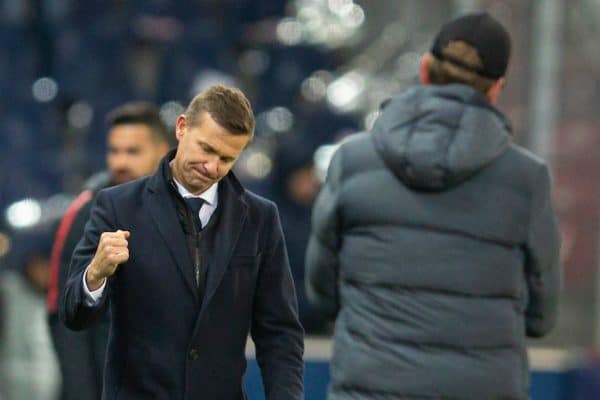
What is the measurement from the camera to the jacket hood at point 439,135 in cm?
300

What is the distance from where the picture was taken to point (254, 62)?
345 inches

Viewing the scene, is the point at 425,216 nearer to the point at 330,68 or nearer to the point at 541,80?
the point at 541,80

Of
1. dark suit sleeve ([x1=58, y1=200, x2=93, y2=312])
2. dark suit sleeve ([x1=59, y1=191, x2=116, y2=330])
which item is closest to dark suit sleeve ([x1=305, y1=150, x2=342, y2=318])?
dark suit sleeve ([x1=59, y1=191, x2=116, y2=330])

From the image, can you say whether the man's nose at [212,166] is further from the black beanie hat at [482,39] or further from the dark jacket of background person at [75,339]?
the dark jacket of background person at [75,339]

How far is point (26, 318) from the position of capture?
6.61 m

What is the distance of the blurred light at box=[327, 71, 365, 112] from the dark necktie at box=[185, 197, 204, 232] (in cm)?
543

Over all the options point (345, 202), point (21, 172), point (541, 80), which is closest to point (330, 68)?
point (21, 172)

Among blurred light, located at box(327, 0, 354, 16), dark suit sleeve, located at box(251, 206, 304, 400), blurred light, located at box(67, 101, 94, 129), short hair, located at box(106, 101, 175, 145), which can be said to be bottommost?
dark suit sleeve, located at box(251, 206, 304, 400)

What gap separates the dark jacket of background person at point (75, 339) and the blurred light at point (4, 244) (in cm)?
303

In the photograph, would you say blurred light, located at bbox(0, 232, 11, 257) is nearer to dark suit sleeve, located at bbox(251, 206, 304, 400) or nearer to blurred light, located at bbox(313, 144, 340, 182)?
blurred light, located at bbox(313, 144, 340, 182)

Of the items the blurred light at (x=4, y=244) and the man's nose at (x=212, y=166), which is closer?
A: the man's nose at (x=212, y=166)

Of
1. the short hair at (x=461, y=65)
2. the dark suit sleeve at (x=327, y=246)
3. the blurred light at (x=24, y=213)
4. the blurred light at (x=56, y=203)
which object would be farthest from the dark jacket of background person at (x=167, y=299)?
the blurred light at (x=56, y=203)

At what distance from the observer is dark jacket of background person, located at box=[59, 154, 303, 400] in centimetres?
279

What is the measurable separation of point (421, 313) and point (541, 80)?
3302 millimetres
